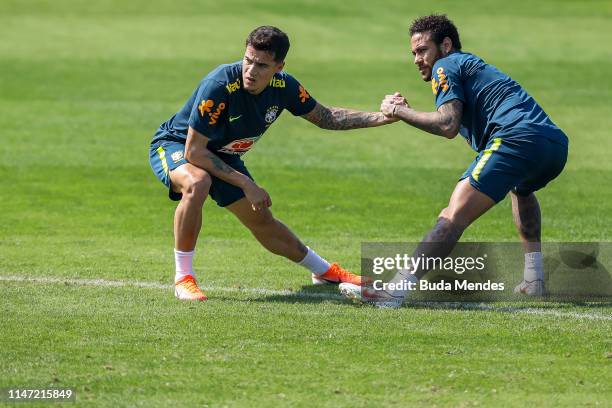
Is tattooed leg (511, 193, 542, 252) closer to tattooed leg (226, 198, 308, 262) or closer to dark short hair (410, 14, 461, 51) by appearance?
dark short hair (410, 14, 461, 51)

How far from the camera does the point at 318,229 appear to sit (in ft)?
43.2

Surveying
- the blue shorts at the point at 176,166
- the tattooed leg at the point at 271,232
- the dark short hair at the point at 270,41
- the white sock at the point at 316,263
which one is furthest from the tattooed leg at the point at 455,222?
the dark short hair at the point at 270,41

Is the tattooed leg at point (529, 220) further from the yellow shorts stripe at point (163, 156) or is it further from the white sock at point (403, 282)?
the yellow shorts stripe at point (163, 156)

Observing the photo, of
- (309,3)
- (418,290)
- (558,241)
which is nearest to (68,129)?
(558,241)

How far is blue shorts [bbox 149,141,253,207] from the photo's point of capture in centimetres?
963

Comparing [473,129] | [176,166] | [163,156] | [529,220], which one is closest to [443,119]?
[473,129]

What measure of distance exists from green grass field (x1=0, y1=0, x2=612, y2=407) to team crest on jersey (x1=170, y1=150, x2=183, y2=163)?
1097mm

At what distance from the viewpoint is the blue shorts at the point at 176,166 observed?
31.6 ft

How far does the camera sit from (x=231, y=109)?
9375 millimetres

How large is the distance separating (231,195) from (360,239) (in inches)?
121

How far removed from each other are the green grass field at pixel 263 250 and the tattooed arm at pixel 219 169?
82 centimetres

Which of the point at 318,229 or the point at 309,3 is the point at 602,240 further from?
the point at 309,3

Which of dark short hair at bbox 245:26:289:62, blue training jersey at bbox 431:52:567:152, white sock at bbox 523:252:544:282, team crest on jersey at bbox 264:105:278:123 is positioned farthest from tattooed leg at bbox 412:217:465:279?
dark short hair at bbox 245:26:289:62

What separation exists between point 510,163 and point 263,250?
12.1ft
